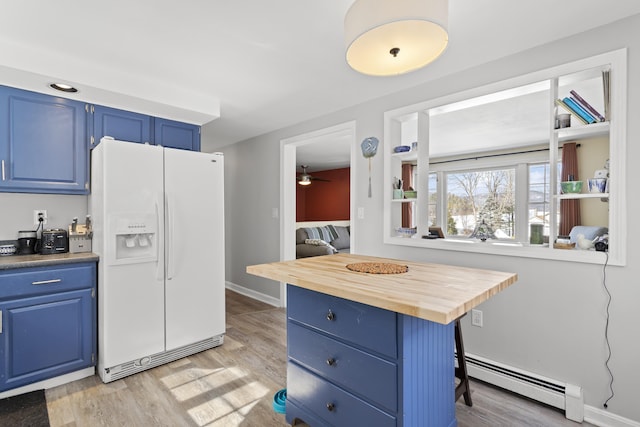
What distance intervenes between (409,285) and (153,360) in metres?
2.24

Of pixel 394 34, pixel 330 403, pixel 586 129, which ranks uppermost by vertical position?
pixel 394 34

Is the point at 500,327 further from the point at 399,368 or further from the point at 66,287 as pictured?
the point at 66,287

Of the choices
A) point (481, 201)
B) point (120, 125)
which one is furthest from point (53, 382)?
point (481, 201)

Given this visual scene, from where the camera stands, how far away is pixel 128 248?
2.44m

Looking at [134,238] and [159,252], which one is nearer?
[134,238]

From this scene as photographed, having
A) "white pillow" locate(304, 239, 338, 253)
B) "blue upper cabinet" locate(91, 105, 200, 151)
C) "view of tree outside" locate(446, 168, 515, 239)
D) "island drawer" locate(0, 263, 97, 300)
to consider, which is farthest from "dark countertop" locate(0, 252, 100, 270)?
"view of tree outside" locate(446, 168, 515, 239)

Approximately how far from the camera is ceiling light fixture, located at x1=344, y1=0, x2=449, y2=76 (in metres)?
1.18

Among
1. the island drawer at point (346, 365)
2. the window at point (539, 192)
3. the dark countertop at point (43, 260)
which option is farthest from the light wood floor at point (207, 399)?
the window at point (539, 192)

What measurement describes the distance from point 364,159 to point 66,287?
8.70 ft

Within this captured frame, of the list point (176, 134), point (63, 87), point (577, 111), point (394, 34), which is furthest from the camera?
point (176, 134)

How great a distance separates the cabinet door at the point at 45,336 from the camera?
210 centimetres

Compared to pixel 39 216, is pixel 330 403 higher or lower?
lower

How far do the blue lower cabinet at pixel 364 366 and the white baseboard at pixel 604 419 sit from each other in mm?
888

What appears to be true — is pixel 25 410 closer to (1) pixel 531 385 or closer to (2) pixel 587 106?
(1) pixel 531 385
